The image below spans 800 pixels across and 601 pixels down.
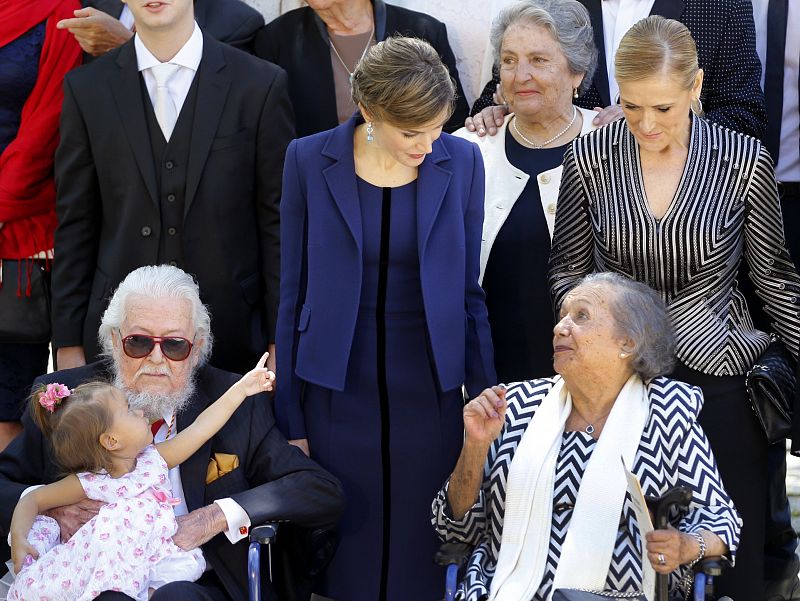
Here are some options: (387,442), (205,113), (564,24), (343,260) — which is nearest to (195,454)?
(387,442)

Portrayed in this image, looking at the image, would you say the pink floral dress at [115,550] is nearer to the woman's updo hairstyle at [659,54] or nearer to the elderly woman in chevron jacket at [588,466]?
the elderly woman in chevron jacket at [588,466]

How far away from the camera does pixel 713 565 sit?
3693mm

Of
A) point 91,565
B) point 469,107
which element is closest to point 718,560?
point 91,565

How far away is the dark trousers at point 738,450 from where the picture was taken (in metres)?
4.36

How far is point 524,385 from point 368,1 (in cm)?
187

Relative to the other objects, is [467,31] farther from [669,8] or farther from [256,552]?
[256,552]

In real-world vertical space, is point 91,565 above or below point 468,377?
below

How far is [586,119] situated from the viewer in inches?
195

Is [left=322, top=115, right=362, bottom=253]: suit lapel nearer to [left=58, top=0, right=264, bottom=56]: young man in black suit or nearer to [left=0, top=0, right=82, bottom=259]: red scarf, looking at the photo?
[left=58, top=0, right=264, bottom=56]: young man in black suit

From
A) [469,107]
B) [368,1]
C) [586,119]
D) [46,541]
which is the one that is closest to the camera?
[46,541]

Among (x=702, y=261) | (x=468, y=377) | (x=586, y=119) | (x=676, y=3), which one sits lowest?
(x=468, y=377)

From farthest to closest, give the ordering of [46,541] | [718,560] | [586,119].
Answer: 1. [586,119]
2. [46,541]
3. [718,560]

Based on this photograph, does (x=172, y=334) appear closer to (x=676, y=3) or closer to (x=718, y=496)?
(x=718, y=496)

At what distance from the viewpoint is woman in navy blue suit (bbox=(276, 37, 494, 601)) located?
4250mm
